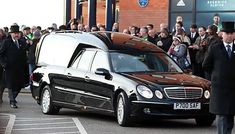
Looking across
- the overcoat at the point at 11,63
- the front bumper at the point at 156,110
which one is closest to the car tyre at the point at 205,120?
the front bumper at the point at 156,110

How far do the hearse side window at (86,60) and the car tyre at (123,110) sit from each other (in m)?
1.50

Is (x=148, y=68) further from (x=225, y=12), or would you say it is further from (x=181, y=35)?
(x=225, y=12)

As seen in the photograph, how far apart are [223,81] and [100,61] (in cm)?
441

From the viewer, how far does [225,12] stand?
73.5ft

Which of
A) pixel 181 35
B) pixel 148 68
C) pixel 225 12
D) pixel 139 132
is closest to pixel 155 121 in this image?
pixel 148 68

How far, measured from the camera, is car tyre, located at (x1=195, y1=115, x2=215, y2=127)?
1270 centimetres

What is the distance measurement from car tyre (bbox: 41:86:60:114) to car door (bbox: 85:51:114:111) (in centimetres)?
153

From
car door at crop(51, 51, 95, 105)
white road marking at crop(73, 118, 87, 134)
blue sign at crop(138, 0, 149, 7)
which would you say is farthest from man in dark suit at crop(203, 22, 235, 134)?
blue sign at crop(138, 0, 149, 7)

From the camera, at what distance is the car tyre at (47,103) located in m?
14.7

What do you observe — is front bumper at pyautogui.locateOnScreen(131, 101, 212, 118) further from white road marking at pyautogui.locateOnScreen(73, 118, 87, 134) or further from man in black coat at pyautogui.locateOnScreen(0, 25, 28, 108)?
man in black coat at pyautogui.locateOnScreen(0, 25, 28, 108)

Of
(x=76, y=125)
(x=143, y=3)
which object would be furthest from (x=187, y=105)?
(x=143, y=3)

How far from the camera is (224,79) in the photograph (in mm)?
9492

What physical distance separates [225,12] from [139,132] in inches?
454

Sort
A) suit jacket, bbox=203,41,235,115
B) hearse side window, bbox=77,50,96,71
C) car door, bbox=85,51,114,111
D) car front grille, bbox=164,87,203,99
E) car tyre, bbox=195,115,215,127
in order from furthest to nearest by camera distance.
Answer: hearse side window, bbox=77,50,96,71 < car door, bbox=85,51,114,111 < car tyre, bbox=195,115,215,127 < car front grille, bbox=164,87,203,99 < suit jacket, bbox=203,41,235,115
